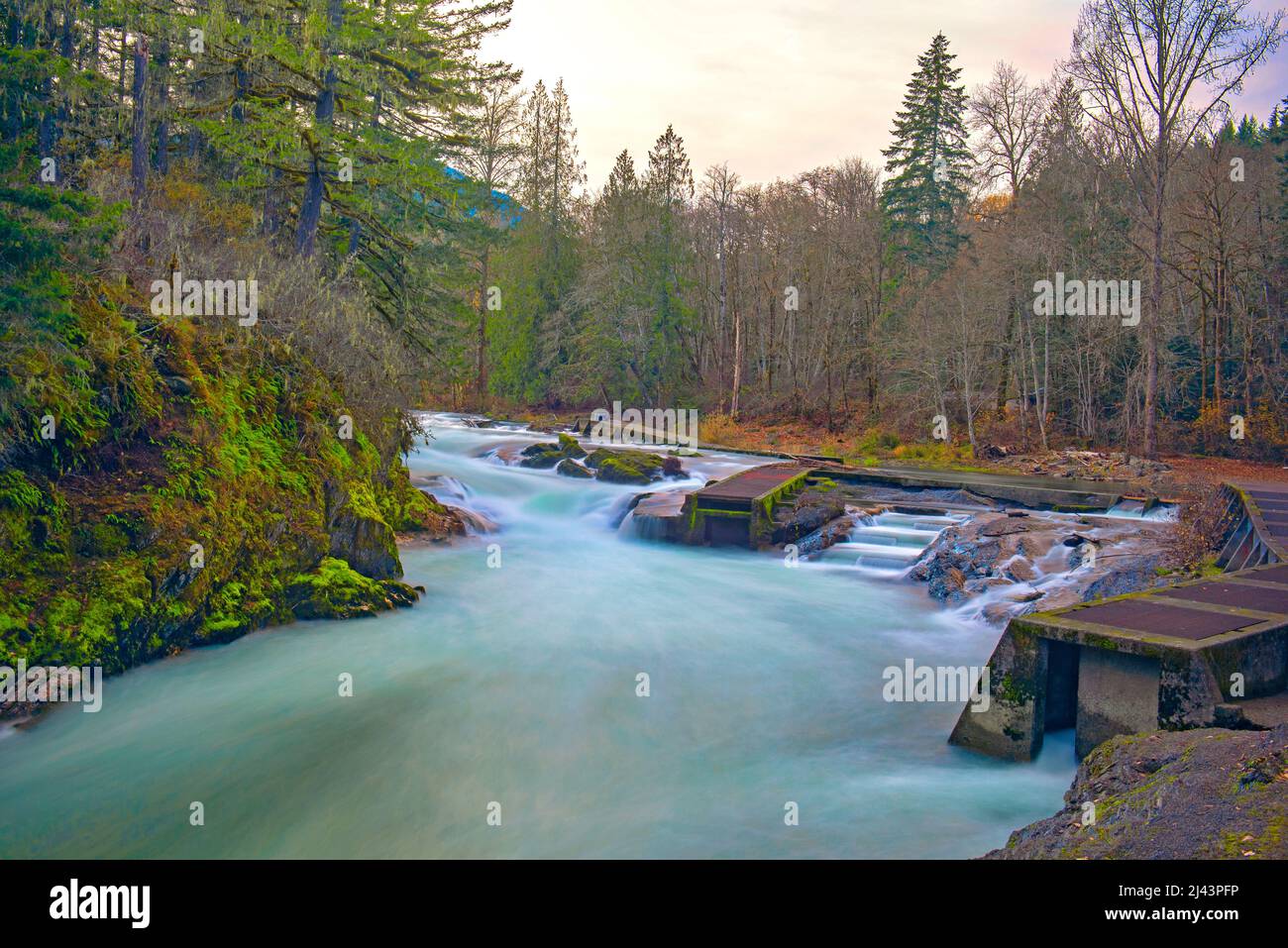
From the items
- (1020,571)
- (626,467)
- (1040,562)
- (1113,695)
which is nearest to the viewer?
(1113,695)

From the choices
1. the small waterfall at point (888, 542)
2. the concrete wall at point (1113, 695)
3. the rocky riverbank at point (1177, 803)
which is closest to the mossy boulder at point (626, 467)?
the small waterfall at point (888, 542)

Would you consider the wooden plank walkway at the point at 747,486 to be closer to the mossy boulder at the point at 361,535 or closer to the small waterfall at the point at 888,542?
the small waterfall at the point at 888,542

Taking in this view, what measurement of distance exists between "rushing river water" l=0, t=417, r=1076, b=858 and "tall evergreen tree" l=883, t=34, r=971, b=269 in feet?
109

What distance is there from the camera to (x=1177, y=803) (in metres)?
4.21

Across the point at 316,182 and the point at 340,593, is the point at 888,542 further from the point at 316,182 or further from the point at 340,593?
the point at 316,182

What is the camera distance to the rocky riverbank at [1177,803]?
12.2 ft

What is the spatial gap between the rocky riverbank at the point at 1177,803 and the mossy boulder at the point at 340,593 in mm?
8287

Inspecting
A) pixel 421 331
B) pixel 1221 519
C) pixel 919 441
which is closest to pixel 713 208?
pixel 919 441

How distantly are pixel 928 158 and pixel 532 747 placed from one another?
1618 inches

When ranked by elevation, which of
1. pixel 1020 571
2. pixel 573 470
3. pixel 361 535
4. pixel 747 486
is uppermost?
pixel 573 470

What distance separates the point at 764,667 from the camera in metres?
10.3

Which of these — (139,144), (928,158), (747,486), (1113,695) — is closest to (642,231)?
(928,158)
